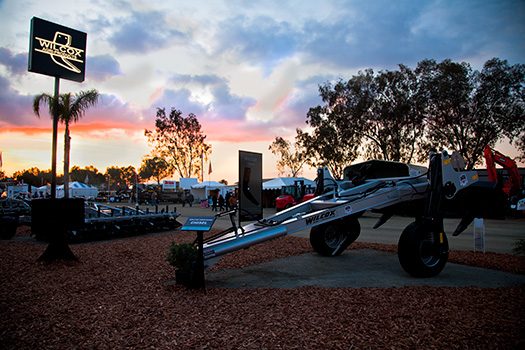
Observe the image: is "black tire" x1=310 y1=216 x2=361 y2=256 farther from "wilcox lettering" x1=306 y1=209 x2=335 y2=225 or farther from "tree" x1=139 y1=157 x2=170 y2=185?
"tree" x1=139 y1=157 x2=170 y2=185

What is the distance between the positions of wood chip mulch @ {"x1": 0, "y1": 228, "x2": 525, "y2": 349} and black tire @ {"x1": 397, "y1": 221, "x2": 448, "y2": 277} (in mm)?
684

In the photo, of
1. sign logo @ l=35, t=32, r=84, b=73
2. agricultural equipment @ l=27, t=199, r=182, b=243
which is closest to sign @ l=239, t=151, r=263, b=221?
agricultural equipment @ l=27, t=199, r=182, b=243

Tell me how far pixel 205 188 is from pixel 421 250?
43.1 m

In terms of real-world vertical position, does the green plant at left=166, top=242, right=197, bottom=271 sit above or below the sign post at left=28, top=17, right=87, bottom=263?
below

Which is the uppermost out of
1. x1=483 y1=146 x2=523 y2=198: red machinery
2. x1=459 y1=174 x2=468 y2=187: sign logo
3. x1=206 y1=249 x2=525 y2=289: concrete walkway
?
x1=483 y1=146 x2=523 y2=198: red machinery

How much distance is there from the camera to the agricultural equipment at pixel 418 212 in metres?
5.71

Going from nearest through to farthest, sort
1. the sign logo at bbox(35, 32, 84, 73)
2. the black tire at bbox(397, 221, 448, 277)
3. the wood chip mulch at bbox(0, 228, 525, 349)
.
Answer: the wood chip mulch at bbox(0, 228, 525, 349)
the black tire at bbox(397, 221, 448, 277)
the sign logo at bbox(35, 32, 84, 73)

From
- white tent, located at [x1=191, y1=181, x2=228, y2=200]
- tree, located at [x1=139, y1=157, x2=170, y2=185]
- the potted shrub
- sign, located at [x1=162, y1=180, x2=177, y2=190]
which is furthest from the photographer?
tree, located at [x1=139, y1=157, x2=170, y2=185]

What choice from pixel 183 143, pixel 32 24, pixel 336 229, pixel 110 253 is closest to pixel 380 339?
pixel 336 229

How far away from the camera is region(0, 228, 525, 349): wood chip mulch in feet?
11.3

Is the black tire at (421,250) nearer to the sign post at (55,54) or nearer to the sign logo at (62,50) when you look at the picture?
the sign post at (55,54)

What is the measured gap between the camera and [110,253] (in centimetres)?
888

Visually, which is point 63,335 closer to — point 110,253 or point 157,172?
point 110,253

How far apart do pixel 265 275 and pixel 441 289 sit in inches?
Answer: 113
